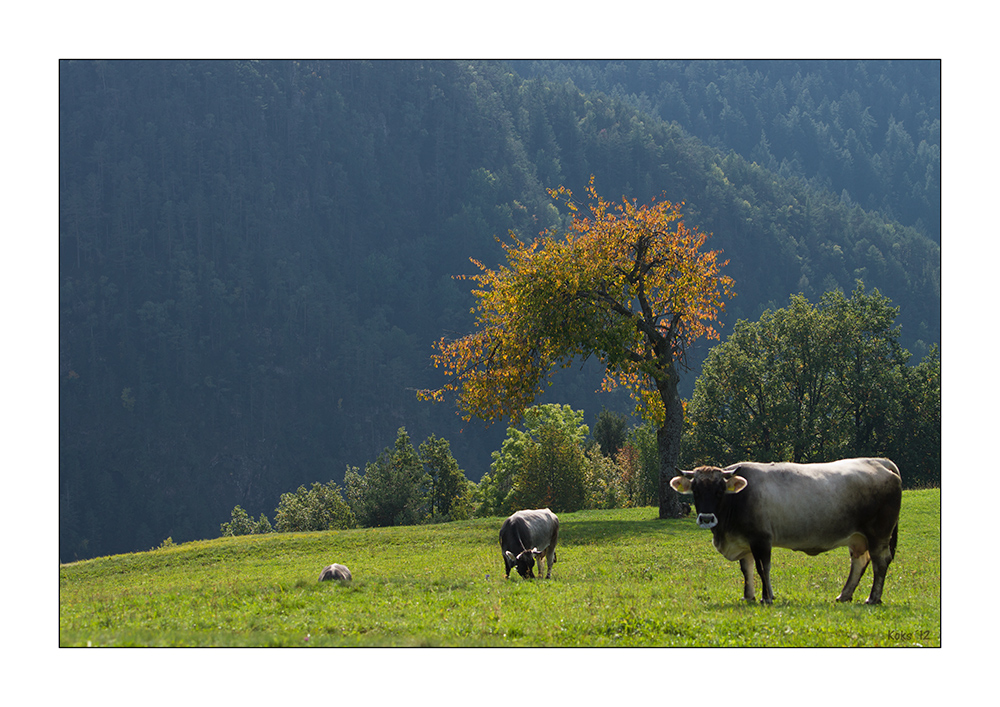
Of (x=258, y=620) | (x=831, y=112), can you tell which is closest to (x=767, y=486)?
(x=258, y=620)

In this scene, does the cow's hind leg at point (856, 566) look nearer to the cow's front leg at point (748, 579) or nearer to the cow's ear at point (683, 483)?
the cow's front leg at point (748, 579)

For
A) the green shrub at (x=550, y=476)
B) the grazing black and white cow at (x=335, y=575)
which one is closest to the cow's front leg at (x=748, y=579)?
the grazing black and white cow at (x=335, y=575)

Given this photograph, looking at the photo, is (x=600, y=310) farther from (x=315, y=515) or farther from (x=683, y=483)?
(x=315, y=515)

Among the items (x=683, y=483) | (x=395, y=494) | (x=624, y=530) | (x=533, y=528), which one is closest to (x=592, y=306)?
(x=624, y=530)

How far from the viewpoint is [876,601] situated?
13445 mm

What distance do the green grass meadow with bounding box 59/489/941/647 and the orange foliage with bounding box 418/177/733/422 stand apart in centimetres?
722

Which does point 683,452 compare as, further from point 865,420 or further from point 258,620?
point 258,620

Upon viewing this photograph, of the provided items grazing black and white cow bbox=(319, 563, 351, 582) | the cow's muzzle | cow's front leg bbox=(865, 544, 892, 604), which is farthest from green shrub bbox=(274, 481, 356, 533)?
cow's front leg bbox=(865, 544, 892, 604)

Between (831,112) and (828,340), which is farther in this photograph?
(831,112)

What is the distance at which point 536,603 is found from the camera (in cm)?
1429

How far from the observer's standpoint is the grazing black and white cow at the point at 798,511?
530 inches

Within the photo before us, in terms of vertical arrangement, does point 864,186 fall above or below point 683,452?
above

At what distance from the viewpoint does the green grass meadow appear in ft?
38.1

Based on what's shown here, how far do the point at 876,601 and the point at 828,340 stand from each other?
45239 mm
